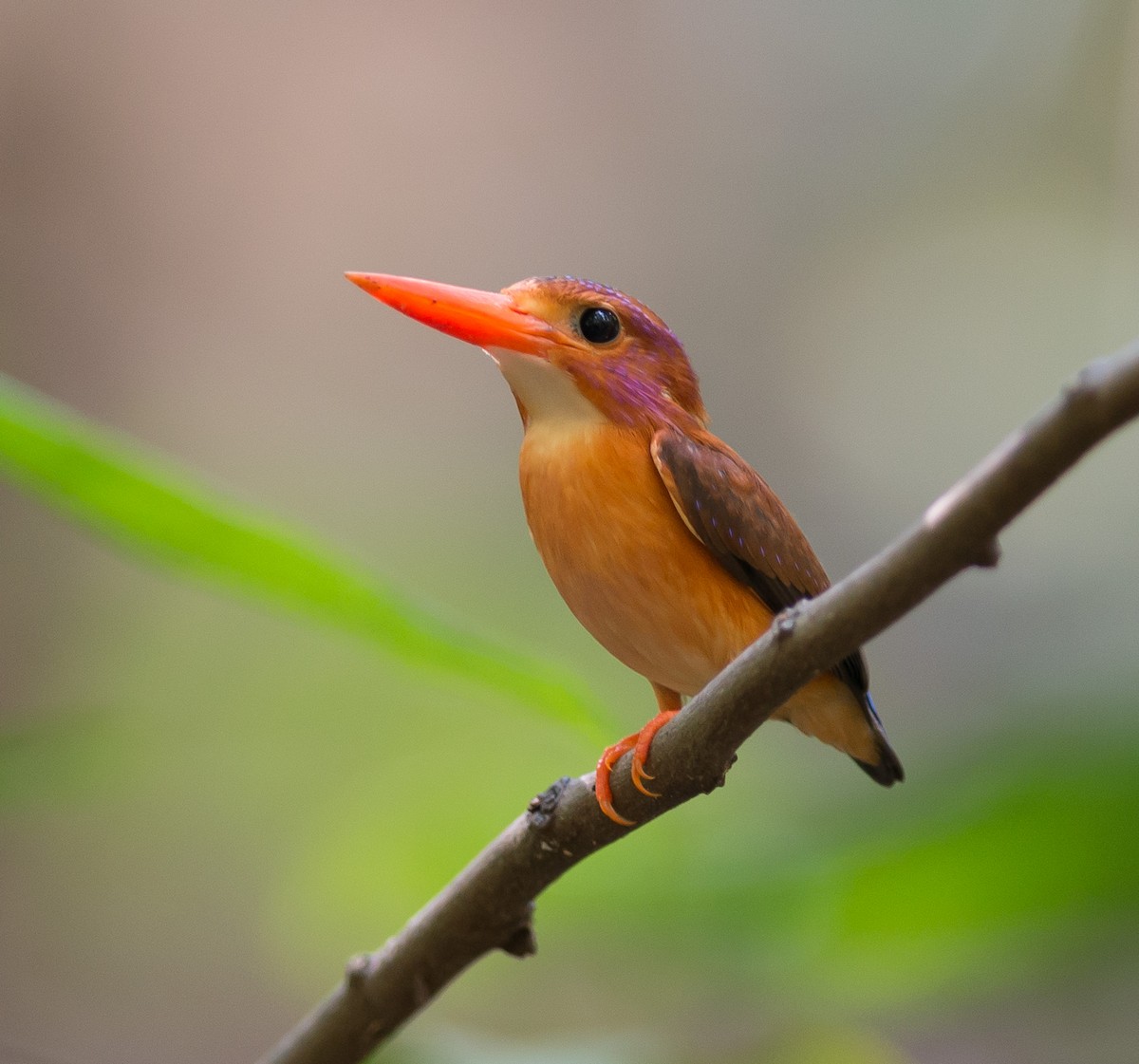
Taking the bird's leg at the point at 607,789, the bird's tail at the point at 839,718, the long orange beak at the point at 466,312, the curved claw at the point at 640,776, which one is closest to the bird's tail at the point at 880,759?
the bird's tail at the point at 839,718

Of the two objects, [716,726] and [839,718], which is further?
[839,718]

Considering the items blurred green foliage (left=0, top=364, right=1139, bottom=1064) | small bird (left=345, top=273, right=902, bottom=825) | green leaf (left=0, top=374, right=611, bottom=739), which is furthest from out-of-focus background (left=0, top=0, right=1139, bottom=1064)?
green leaf (left=0, top=374, right=611, bottom=739)

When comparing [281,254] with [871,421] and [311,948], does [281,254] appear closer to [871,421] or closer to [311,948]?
[871,421]

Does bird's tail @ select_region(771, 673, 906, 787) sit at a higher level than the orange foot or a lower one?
higher

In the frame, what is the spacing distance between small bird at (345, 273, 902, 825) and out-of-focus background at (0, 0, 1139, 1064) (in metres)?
0.54

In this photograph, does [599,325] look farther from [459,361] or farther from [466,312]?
[459,361]

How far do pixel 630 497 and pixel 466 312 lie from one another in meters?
0.26

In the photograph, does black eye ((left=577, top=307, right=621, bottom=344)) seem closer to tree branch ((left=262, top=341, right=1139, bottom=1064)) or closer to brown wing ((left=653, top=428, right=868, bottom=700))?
brown wing ((left=653, top=428, right=868, bottom=700))

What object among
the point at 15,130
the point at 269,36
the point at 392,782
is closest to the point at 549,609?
the point at 392,782

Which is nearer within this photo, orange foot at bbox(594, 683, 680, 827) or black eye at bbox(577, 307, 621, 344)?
orange foot at bbox(594, 683, 680, 827)

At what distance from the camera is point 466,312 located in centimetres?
131

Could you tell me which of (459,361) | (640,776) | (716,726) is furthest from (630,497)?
(459,361)

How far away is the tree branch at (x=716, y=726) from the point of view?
71 centimetres

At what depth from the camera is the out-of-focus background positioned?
142 inches
